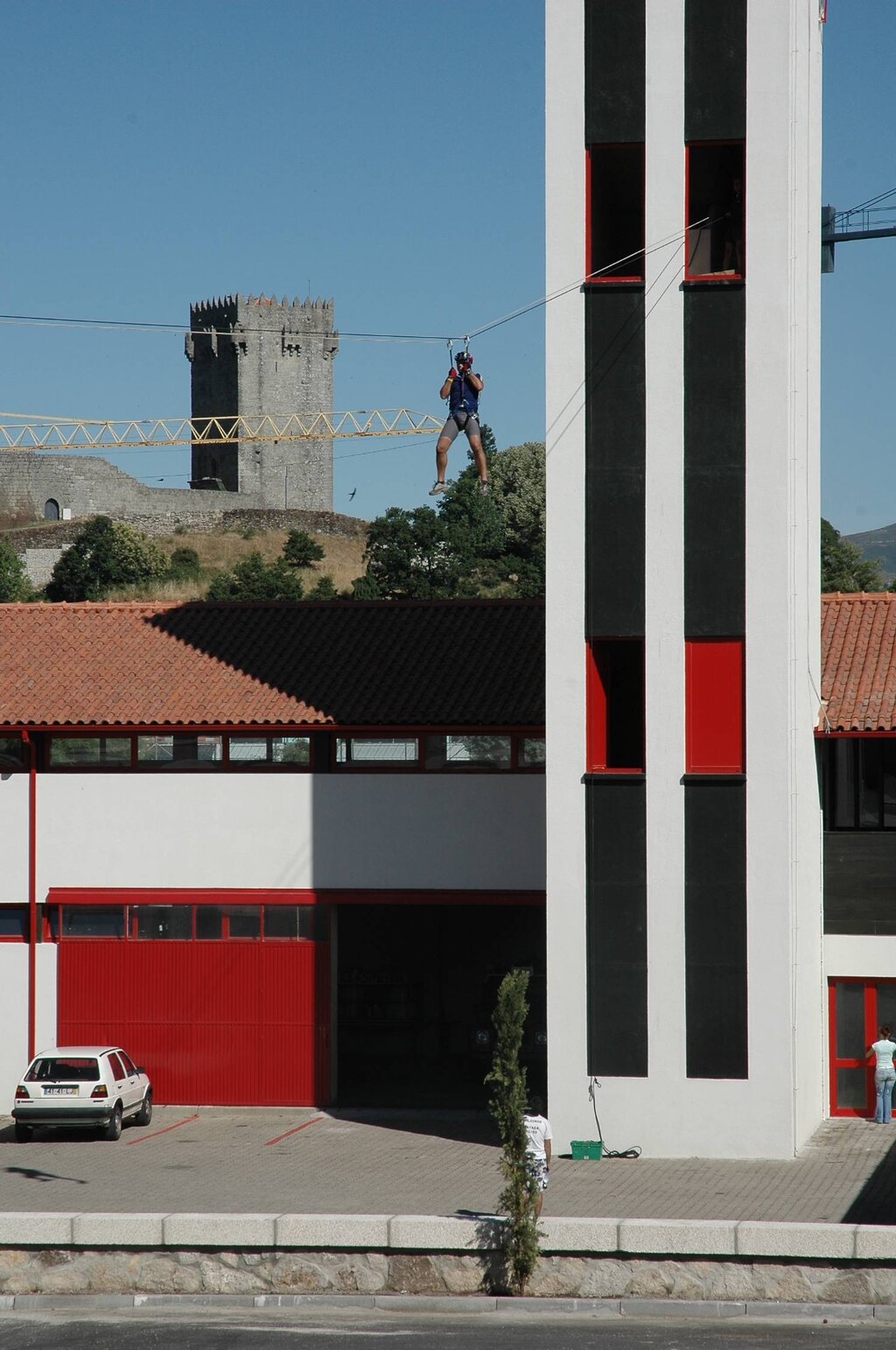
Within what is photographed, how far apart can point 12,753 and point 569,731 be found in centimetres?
1000

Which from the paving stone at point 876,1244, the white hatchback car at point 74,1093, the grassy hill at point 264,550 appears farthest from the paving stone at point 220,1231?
the grassy hill at point 264,550

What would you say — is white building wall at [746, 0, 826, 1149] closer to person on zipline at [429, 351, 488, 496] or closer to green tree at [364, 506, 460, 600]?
person on zipline at [429, 351, 488, 496]

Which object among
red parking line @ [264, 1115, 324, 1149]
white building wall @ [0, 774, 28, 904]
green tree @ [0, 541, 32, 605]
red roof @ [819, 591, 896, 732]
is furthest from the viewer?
green tree @ [0, 541, 32, 605]

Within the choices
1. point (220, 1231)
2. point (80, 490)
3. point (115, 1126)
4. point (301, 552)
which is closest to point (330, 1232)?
point (220, 1231)

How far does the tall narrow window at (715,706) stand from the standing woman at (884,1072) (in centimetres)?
510

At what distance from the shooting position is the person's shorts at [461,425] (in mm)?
23234

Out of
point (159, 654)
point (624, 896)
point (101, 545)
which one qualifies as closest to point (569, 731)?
point (624, 896)

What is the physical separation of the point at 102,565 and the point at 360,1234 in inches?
3391

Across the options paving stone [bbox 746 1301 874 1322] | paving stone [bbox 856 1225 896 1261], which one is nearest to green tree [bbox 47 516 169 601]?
paving stone [bbox 746 1301 874 1322]

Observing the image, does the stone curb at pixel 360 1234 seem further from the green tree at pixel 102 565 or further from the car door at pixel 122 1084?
the green tree at pixel 102 565

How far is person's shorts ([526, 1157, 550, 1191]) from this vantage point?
Result: 19.0m

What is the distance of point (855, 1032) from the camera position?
2733cm

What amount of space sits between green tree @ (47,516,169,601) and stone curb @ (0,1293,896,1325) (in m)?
82.3

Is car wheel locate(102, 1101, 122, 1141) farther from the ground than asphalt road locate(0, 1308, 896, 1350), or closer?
closer
